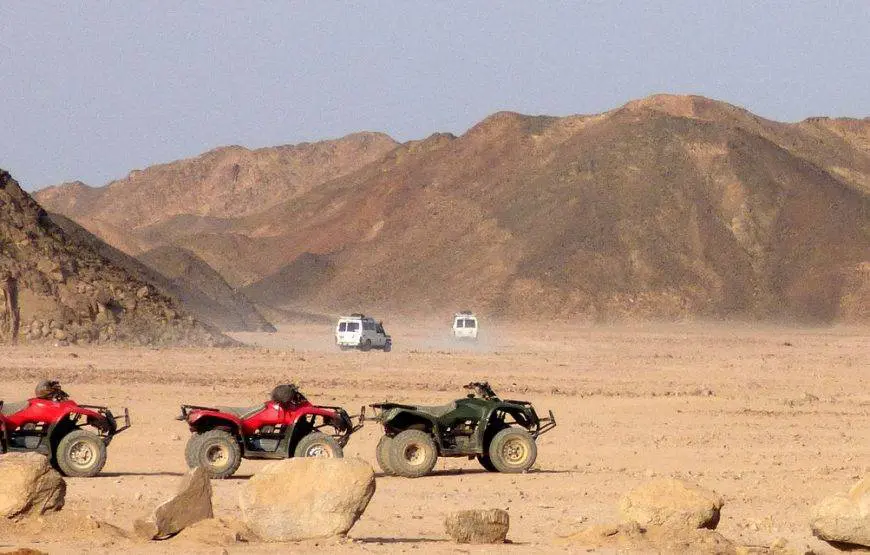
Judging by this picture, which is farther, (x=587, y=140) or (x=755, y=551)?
(x=587, y=140)

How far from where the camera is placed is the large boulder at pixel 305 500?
1172 cm

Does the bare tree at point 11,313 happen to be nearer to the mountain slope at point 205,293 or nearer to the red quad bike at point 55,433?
the mountain slope at point 205,293

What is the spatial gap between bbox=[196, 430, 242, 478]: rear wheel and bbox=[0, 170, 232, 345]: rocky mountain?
3126 cm

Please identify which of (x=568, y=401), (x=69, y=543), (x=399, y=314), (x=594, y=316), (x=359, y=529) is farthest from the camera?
(x=399, y=314)

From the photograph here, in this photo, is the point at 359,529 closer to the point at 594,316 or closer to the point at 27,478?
→ the point at 27,478

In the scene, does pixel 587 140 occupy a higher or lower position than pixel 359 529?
higher

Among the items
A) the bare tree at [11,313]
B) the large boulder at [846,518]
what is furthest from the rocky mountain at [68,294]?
the large boulder at [846,518]

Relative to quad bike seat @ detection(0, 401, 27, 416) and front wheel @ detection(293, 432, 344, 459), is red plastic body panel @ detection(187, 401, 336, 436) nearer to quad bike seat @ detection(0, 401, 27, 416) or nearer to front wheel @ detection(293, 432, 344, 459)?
front wheel @ detection(293, 432, 344, 459)

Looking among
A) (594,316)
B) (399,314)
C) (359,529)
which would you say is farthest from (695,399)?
(399,314)

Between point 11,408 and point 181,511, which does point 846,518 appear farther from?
point 11,408

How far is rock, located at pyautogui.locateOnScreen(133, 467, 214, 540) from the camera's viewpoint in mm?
11844

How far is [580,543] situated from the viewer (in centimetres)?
1202

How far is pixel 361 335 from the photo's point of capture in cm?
5647

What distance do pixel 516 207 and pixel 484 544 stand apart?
10831cm
